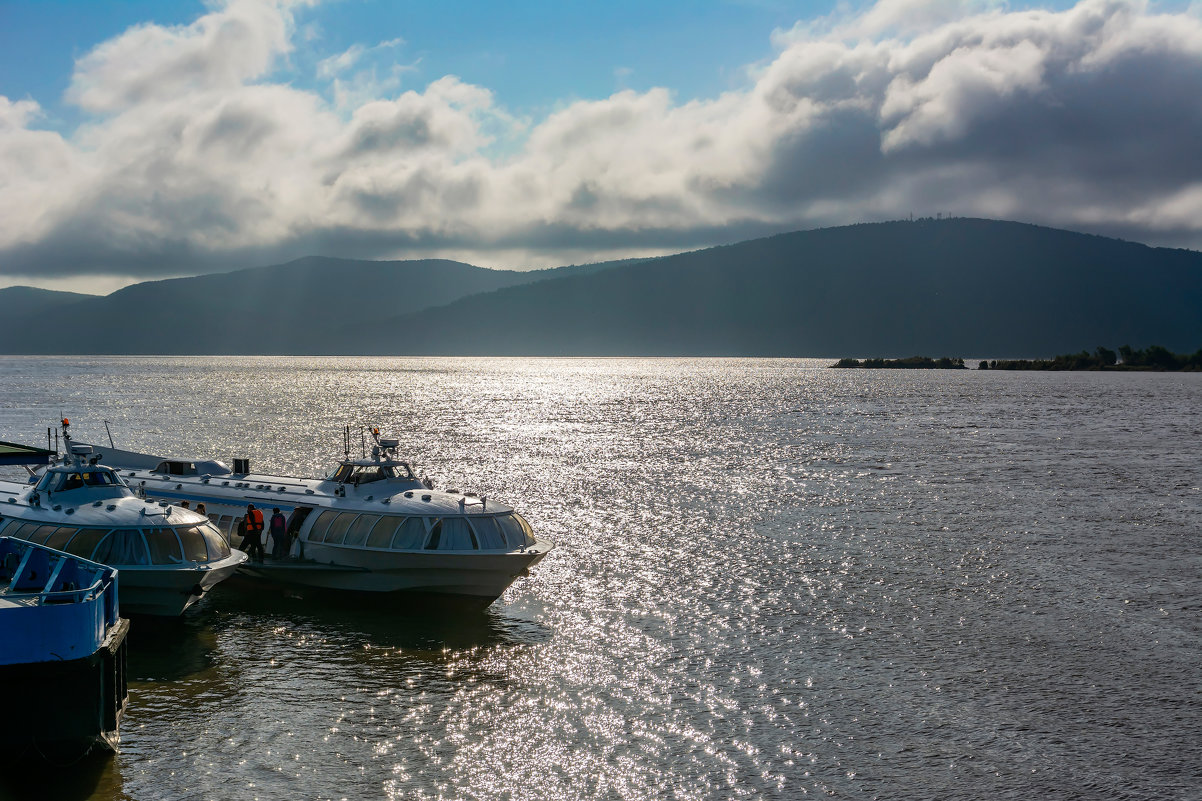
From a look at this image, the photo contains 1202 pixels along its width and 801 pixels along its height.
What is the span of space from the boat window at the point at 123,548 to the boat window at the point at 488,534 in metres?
10.6

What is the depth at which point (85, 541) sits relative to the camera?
31703 mm

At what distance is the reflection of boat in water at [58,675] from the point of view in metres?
20.2

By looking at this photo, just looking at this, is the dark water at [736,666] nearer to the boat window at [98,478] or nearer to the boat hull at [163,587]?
the boat hull at [163,587]

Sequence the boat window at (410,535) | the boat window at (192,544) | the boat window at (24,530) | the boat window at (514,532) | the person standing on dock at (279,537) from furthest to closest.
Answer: the person standing on dock at (279,537) < the boat window at (514,532) < the boat window at (410,535) < the boat window at (24,530) < the boat window at (192,544)

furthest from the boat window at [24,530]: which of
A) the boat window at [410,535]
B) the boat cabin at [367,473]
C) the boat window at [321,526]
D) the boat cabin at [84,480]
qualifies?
the boat window at [410,535]

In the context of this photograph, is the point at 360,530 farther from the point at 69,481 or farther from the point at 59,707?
the point at 59,707

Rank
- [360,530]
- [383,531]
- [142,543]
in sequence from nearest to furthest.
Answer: [142,543]
[383,531]
[360,530]

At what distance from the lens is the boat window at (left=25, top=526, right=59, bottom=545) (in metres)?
32.5

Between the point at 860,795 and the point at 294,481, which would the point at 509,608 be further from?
the point at 860,795

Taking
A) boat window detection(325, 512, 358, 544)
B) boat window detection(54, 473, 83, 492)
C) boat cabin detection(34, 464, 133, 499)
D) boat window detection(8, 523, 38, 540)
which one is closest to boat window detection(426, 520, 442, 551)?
boat window detection(325, 512, 358, 544)

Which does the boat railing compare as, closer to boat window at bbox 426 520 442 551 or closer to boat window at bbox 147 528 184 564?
boat window at bbox 147 528 184 564

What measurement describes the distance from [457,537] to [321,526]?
591cm

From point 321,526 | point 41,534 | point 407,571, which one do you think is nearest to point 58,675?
point 41,534

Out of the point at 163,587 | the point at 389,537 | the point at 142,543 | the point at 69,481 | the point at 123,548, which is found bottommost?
the point at 163,587
